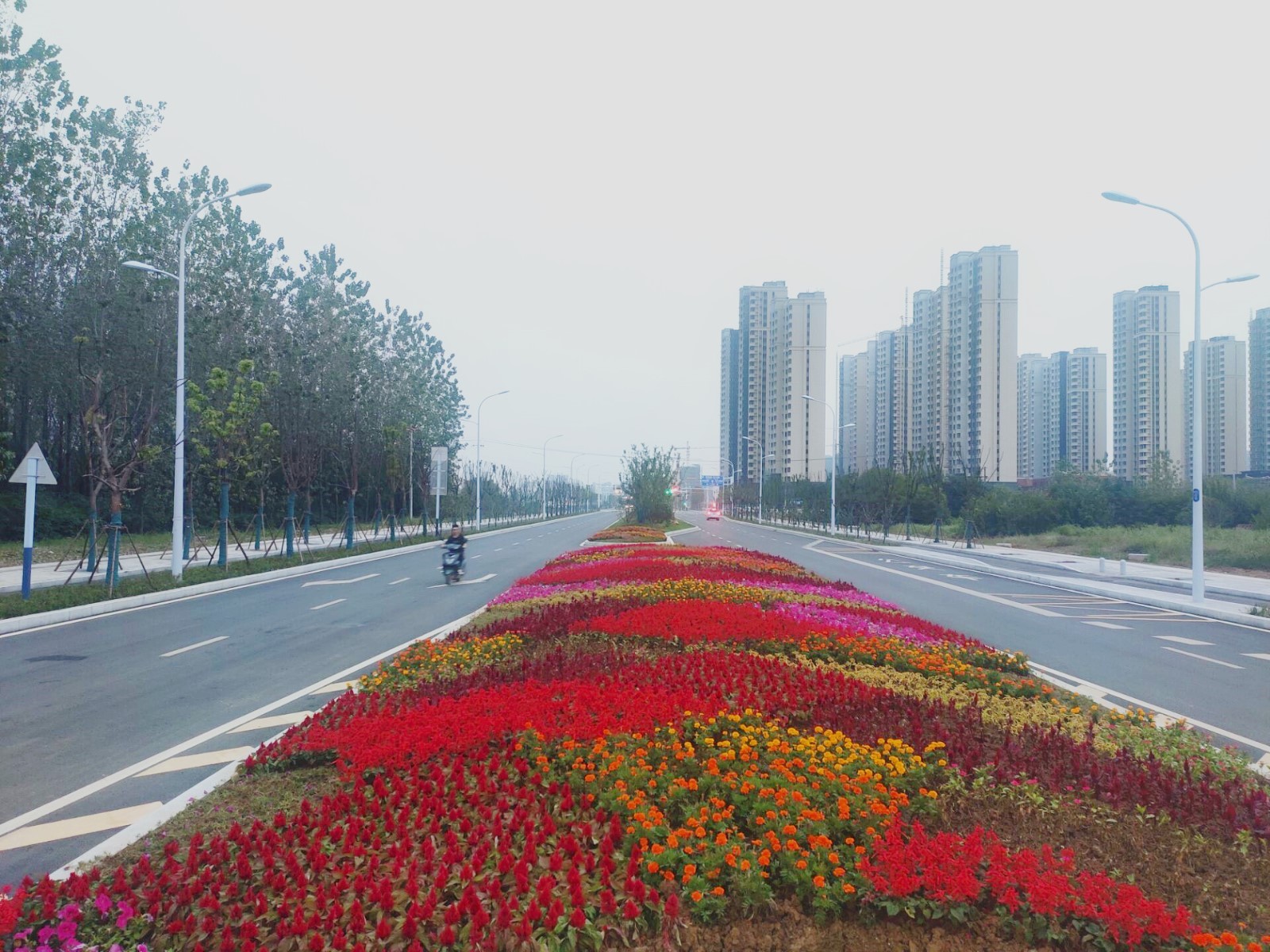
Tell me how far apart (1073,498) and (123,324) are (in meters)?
46.3

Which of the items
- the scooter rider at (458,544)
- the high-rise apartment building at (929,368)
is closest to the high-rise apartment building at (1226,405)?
the high-rise apartment building at (929,368)

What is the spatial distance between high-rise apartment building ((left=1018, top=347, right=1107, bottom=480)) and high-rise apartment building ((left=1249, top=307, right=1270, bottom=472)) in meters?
12.8

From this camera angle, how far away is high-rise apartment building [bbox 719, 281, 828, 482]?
91500mm

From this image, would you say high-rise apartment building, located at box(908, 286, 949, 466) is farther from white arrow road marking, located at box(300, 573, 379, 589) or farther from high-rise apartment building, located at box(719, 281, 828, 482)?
white arrow road marking, located at box(300, 573, 379, 589)

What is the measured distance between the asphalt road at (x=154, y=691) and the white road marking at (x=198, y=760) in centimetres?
2

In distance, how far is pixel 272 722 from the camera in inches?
285

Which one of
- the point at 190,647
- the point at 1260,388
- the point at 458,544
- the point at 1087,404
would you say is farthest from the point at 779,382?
the point at 190,647

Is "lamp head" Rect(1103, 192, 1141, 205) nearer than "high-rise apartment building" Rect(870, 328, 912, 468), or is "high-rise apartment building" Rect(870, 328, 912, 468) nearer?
"lamp head" Rect(1103, 192, 1141, 205)

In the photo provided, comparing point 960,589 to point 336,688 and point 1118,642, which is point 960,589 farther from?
point 336,688

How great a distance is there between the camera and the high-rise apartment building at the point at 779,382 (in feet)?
300

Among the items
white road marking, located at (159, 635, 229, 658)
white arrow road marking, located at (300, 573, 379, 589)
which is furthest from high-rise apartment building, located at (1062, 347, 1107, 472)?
white road marking, located at (159, 635, 229, 658)

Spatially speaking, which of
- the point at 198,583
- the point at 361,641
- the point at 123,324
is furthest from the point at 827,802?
the point at 123,324

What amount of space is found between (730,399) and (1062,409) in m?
51.5

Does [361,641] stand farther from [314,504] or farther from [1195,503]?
[314,504]
